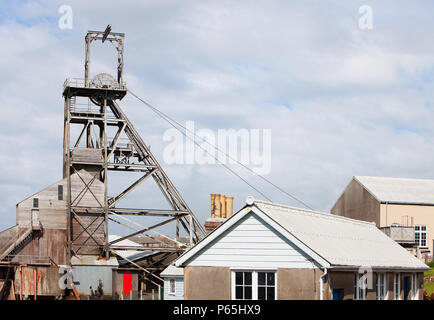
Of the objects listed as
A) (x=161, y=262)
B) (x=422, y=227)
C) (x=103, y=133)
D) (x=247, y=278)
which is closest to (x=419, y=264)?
(x=247, y=278)

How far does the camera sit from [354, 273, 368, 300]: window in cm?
2930

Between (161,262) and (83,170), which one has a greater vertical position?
(83,170)

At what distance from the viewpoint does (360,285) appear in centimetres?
2948

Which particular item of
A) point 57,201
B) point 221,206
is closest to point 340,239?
point 221,206

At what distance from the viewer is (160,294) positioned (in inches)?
2127

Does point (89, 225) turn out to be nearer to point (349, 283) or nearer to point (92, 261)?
point (92, 261)

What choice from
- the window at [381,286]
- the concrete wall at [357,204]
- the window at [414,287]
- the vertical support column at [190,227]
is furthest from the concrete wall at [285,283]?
the concrete wall at [357,204]

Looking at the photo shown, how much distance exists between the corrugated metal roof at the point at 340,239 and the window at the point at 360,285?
597 millimetres

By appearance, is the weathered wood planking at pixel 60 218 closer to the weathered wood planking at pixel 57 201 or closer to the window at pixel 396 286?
the weathered wood planking at pixel 57 201

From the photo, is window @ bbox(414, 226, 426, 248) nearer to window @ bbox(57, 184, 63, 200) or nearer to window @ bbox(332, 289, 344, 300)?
window @ bbox(57, 184, 63, 200)

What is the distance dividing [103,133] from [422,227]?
117 ft

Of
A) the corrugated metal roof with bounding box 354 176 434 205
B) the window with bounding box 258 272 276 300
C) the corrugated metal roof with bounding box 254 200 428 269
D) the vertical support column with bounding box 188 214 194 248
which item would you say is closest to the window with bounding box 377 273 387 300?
the corrugated metal roof with bounding box 254 200 428 269
